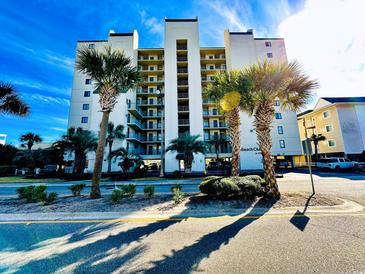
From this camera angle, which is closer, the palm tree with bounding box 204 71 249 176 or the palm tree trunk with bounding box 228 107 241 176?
the palm tree with bounding box 204 71 249 176

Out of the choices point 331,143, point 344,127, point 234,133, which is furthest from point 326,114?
point 234,133

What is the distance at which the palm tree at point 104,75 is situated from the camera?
28.8 ft

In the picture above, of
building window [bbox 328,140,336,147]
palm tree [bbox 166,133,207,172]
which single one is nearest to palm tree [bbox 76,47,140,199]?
palm tree [bbox 166,133,207,172]

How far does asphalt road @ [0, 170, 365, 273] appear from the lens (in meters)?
2.91

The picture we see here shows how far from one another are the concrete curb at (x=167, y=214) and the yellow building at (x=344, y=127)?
3447cm

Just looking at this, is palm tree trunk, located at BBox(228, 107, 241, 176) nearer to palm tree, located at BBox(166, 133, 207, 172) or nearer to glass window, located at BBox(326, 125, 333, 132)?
palm tree, located at BBox(166, 133, 207, 172)

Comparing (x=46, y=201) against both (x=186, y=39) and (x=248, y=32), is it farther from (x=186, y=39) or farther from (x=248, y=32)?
(x=248, y=32)

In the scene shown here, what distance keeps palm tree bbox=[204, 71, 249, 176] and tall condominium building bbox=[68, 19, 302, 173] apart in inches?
775

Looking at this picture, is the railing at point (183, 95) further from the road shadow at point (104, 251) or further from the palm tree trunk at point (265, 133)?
the road shadow at point (104, 251)

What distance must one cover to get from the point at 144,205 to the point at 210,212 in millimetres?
2793

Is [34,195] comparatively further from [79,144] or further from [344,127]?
[344,127]

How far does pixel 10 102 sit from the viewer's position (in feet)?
39.2

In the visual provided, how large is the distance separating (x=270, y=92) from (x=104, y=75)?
891cm

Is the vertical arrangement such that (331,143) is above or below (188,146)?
above
